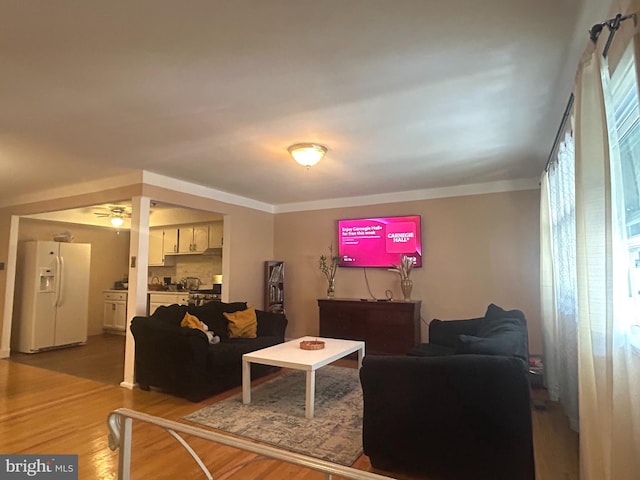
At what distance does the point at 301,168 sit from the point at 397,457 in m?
3.04

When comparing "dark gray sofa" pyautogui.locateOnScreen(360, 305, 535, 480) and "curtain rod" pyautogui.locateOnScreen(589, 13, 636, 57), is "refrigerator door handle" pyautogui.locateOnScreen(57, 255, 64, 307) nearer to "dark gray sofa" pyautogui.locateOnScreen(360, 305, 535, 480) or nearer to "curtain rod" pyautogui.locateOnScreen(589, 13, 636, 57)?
"dark gray sofa" pyautogui.locateOnScreen(360, 305, 535, 480)

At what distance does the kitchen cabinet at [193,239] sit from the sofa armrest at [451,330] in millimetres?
4515

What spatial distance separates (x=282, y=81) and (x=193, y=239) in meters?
5.44

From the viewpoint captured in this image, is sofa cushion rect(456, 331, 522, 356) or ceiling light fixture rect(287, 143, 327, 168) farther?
ceiling light fixture rect(287, 143, 327, 168)

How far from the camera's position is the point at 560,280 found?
3270mm

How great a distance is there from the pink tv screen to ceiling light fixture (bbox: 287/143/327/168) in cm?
237

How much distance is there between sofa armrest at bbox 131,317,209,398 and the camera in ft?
12.0

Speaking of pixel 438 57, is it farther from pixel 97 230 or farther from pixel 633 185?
pixel 97 230

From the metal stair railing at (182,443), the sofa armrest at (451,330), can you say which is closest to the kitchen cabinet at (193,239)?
the sofa armrest at (451,330)

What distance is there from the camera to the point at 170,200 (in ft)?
15.4

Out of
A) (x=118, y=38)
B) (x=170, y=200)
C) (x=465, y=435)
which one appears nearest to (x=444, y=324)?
(x=465, y=435)

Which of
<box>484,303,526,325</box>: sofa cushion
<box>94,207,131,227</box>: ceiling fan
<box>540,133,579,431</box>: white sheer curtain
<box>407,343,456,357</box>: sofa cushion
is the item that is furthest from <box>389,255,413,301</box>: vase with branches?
<box>94,207,131,227</box>: ceiling fan

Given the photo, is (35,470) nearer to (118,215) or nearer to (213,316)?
(213,316)

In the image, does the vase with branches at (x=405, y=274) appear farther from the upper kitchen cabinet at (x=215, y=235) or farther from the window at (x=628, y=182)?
the window at (x=628, y=182)
